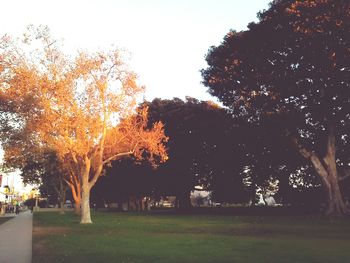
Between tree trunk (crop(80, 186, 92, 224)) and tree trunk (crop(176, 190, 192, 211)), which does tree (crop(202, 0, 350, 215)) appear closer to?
tree trunk (crop(80, 186, 92, 224))

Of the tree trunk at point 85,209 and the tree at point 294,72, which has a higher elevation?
the tree at point 294,72

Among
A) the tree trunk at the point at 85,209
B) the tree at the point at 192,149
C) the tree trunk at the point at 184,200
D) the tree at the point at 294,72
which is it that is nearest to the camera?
the tree at the point at 294,72

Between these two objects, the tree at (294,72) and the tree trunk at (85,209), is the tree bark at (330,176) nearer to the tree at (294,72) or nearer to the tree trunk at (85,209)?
the tree at (294,72)

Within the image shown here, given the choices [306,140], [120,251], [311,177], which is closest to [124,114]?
[306,140]

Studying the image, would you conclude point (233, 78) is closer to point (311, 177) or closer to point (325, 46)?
point (325, 46)

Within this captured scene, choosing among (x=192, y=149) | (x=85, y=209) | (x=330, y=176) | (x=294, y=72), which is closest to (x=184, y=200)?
(x=192, y=149)

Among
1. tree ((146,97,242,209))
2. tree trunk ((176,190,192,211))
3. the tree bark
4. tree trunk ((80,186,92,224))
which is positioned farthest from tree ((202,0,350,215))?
tree trunk ((176,190,192,211))

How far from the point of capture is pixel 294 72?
34938mm

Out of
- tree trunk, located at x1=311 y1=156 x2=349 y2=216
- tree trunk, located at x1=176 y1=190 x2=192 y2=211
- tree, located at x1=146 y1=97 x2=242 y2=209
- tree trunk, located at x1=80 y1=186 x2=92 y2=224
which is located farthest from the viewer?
tree trunk, located at x1=176 y1=190 x2=192 y2=211

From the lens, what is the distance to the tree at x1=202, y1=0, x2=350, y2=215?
31.5 meters

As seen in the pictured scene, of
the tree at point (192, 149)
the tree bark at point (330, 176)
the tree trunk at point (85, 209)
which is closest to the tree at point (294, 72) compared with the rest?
the tree bark at point (330, 176)

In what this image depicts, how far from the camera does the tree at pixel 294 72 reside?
31500 millimetres

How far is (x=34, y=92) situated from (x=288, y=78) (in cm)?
1853

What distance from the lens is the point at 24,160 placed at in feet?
116
